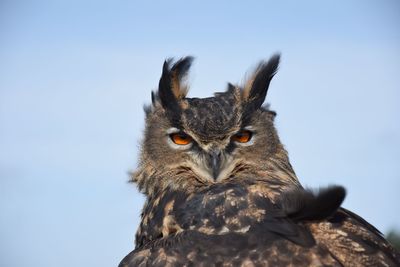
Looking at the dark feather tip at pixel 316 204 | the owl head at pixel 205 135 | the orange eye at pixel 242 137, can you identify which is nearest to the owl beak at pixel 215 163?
the owl head at pixel 205 135

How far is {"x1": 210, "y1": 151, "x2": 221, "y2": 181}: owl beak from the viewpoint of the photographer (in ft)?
16.4

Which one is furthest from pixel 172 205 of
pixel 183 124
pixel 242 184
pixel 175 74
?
pixel 175 74

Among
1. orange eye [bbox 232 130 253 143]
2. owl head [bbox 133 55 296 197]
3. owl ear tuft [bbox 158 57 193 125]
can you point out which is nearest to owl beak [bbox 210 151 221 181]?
owl head [bbox 133 55 296 197]

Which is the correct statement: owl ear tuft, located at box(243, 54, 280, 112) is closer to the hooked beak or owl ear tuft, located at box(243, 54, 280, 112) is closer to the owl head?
the owl head

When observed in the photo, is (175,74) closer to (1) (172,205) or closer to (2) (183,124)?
(2) (183,124)

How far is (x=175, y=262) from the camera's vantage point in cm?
404

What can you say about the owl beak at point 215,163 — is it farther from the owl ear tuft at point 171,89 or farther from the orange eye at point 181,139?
the owl ear tuft at point 171,89

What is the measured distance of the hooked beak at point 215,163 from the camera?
5004 mm

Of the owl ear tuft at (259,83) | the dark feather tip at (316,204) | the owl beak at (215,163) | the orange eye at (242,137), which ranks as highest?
the owl ear tuft at (259,83)

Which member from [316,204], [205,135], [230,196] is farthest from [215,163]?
[316,204]

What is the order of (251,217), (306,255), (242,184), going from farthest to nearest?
1. (242,184)
2. (251,217)
3. (306,255)

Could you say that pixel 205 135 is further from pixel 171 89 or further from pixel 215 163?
pixel 171 89

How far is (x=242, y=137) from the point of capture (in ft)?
17.8

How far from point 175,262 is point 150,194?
1.49 meters
